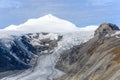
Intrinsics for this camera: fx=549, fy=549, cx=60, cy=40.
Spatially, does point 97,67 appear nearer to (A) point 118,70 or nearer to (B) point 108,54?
(B) point 108,54

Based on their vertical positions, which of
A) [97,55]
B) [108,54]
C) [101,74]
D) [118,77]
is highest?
[97,55]

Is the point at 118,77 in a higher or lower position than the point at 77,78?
lower

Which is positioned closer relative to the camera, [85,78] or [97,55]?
[85,78]

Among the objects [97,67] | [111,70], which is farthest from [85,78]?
[111,70]

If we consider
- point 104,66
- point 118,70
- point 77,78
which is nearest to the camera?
point 118,70

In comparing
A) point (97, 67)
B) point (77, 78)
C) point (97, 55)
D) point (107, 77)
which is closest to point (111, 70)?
point (107, 77)

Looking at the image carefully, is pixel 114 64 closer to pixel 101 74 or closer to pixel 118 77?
pixel 101 74

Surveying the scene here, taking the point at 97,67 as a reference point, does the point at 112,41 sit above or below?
above

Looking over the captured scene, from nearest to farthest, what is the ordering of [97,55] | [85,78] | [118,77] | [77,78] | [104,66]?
[118,77] → [104,66] → [85,78] → [77,78] → [97,55]

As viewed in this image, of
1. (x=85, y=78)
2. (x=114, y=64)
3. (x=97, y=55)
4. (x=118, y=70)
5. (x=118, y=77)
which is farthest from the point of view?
(x=97, y=55)
